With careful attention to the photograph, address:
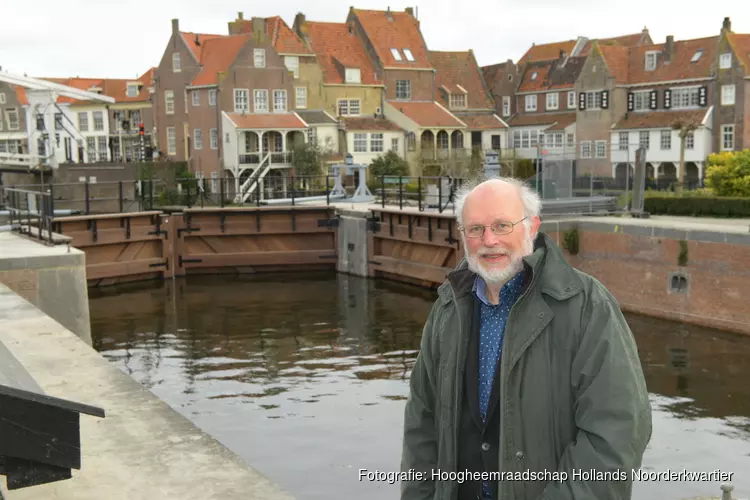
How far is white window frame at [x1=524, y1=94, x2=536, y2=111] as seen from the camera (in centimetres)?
6209

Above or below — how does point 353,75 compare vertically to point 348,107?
above

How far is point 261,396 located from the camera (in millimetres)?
13328

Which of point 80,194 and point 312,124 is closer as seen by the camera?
point 80,194

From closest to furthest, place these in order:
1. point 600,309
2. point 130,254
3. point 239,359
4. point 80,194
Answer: point 600,309 < point 239,359 < point 130,254 < point 80,194

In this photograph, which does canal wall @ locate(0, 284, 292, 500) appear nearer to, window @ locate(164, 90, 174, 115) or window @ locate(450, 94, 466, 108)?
window @ locate(164, 90, 174, 115)

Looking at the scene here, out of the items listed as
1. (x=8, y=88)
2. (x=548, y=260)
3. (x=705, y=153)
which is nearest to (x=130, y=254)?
(x=548, y=260)

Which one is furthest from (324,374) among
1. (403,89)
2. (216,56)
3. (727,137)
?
(403,89)

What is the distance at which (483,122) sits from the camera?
5947 cm

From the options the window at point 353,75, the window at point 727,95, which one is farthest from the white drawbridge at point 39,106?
the window at point 727,95

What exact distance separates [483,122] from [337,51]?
36.4ft

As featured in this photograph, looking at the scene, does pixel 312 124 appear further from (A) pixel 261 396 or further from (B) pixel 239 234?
(A) pixel 261 396

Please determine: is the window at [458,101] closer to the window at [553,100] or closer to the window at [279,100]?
the window at [553,100]

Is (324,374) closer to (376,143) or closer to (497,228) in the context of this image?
(497,228)

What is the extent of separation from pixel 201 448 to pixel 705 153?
4708cm
